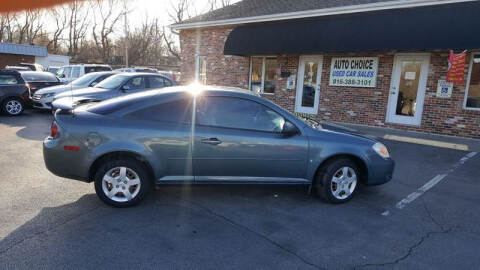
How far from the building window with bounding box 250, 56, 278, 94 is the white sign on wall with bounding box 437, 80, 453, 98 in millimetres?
5808

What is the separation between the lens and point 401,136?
9664 millimetres

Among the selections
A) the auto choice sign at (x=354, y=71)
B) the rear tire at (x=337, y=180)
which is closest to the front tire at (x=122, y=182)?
the rear tire at (x=337, y=180)

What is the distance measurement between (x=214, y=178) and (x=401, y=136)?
7526 millimetres

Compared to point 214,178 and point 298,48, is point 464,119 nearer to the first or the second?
point 298,48

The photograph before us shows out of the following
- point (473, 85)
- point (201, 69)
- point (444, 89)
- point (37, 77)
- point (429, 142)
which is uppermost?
point (201, 69)

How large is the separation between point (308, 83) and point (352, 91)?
1807 mm

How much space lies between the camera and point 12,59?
35.2 metres

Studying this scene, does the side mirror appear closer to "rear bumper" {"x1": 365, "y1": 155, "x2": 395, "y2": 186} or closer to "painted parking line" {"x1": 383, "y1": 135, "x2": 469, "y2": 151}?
"rear bumper" {"x1": 365, "y1": 155, "x2": 395, "y2": 186}

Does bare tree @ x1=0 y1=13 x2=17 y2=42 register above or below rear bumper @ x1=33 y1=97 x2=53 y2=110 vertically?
above

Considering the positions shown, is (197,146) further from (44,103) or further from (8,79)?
(8,79)

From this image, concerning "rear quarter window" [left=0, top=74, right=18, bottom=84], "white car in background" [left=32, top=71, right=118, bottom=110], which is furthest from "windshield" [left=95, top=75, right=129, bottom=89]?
"rear quarter window" [left=0, top=74, right=18, bottom=84]

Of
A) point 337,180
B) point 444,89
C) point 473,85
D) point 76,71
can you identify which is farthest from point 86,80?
point 473,85

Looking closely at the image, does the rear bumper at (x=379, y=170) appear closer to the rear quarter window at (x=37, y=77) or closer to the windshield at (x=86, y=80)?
the windshield at (x=86, y=80)

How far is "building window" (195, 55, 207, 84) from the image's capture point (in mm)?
15477
